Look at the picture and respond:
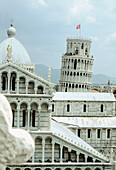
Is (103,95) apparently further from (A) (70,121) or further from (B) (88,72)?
(B) (88,72)

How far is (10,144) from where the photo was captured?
118 inches

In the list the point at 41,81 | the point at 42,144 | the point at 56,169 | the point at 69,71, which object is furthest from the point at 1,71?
the point at 69,71

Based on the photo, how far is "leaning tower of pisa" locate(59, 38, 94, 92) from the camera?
69938 millimetres

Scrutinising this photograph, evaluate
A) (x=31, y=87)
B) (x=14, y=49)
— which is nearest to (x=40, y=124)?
(x=31, y=87)

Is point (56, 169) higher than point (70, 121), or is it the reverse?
point (70, 121)

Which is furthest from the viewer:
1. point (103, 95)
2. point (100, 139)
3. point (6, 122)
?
point (103, 95)

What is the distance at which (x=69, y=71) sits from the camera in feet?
230

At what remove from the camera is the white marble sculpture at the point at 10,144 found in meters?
2.96

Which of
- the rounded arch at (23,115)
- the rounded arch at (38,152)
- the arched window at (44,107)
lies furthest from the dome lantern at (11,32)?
the rounded arch at (38,152)

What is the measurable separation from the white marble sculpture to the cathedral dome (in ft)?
114

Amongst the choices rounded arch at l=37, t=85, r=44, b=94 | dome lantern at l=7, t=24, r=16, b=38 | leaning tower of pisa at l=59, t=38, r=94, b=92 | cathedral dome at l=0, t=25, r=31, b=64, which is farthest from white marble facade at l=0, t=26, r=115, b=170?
leaning tower of pisa at l=59, t=38, r=94, b=92

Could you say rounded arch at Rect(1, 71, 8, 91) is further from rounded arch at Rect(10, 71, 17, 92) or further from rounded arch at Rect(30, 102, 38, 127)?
rounded arch at Rect(30, 102, 38, 127)

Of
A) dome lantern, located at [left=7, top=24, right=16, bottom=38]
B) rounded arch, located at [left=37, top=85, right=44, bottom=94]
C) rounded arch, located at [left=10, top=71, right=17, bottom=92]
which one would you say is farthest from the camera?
dome lantern, located at [left=7, top=24, right=16, bottom=38]

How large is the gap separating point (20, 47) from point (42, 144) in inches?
686
